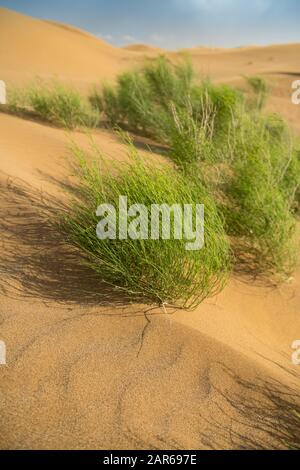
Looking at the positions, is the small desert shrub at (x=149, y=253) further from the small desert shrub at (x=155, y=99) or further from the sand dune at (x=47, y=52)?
the sand dune at (x=47, y=52)

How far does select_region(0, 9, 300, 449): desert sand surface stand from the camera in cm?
238

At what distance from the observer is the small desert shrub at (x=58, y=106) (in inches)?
342

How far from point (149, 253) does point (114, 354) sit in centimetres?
77

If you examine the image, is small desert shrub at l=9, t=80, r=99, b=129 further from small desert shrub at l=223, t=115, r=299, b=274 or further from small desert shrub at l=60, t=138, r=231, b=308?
small desert shrub at l=60, t=138, r=231, b=308

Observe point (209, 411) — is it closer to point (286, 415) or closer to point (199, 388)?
point (199, 388)

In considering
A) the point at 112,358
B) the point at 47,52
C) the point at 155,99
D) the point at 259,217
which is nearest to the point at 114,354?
the point at 112,358

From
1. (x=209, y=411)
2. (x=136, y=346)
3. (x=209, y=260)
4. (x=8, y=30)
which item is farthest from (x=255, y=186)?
(x=8, y=30)

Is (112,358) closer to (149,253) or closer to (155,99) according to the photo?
(149,253)

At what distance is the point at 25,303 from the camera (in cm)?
323

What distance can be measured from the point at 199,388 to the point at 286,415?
1.65 ft

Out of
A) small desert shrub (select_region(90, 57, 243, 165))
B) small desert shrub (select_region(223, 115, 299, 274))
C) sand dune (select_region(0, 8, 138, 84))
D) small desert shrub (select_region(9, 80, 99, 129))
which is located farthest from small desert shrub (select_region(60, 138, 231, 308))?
sand dune (select_region(0, 8, 138, 84))

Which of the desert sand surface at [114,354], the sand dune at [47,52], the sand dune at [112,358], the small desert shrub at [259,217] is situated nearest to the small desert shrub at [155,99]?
the small desert shrub at [259,217]

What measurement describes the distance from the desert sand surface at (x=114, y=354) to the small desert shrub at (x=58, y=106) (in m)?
4.37

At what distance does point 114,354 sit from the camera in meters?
2.86
